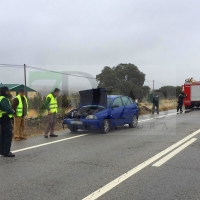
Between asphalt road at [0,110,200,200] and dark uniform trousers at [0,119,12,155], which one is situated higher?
dark uniform trousers at [0,119,12,155]

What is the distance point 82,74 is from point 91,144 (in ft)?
26.3

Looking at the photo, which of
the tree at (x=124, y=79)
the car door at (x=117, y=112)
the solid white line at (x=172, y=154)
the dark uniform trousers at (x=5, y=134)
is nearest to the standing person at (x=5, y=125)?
the dark uniform trousers at (x=5, y=134)

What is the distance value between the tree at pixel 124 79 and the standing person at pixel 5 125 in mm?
26516

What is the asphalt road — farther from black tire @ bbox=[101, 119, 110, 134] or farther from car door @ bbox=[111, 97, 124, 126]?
car door @ bbox=[111, 97, 124, 126]

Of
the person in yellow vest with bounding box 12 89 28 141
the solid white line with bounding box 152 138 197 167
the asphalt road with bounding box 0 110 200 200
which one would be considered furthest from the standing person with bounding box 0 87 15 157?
the solid white line with bounding box 152 138 197 167

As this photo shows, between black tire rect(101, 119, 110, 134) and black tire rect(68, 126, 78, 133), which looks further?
black tire rect(68, 126, 78, 133)

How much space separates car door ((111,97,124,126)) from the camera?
38.8 ft

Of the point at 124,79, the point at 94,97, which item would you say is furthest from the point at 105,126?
the point at 124,79

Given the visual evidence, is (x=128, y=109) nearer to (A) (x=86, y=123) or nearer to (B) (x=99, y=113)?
(B) (x=99, y=113)

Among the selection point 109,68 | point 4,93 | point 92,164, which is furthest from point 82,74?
point 109,68

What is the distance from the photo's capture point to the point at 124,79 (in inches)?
1453

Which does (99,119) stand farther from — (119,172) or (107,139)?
(119,172)

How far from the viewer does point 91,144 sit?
912 centimetres

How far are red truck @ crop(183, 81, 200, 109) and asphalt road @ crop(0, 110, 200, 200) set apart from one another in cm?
1761
